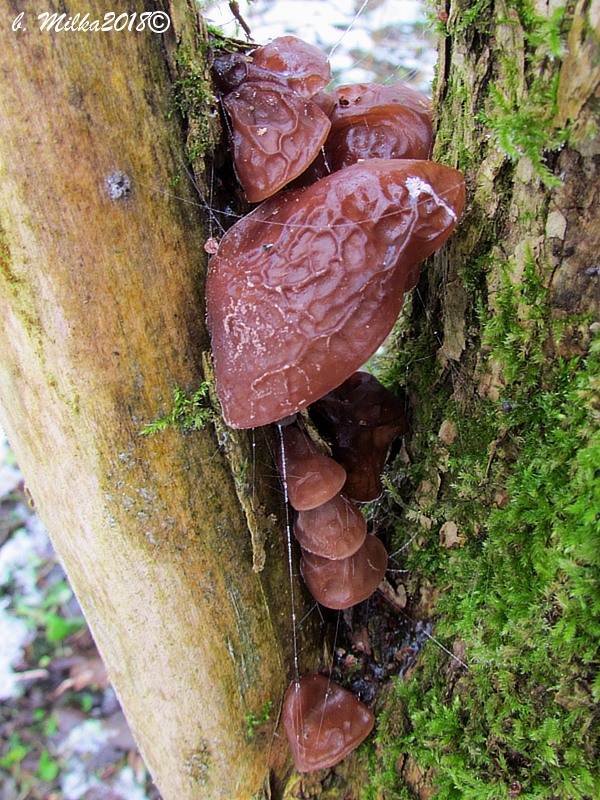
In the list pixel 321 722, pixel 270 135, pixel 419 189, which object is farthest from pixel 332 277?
pixel 321 722

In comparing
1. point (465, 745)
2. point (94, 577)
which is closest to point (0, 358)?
point (94, 577)

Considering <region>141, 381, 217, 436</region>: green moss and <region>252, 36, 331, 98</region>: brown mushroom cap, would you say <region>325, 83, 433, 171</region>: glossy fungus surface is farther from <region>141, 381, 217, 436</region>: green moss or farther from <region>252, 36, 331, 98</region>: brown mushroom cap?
<region>141, 381, 217, 436</region>: green moss

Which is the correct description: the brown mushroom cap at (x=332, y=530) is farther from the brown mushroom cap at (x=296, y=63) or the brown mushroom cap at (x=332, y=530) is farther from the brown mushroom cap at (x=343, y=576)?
the brown mushroom cap at (x=296, y=63)

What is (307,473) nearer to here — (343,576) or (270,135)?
(343,576)

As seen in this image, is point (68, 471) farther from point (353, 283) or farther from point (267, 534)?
point (353, 283)

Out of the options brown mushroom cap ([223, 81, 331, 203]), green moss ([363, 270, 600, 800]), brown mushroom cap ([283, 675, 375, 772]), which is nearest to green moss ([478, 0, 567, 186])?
green moss ([363, 270, 600, 800])
